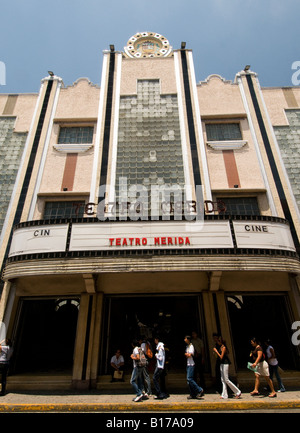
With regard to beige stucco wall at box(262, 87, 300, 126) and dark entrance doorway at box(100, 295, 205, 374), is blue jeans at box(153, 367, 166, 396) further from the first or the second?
beige stucco wall at box(262, 87, 300, 126)

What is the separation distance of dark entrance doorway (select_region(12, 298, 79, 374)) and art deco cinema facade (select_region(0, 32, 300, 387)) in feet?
0.18

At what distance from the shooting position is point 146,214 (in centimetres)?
1172

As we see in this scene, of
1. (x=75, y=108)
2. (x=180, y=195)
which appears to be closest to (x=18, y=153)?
(x=75, y=108)

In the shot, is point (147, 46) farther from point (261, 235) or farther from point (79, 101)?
point (261, 235)

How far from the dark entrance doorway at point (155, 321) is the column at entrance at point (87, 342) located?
84 cm

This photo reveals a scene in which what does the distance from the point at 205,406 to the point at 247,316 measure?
5.54m

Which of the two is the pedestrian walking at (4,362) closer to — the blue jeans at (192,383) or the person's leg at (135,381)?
the person's leg at (135,381)

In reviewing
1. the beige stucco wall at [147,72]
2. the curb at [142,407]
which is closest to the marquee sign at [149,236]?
the curb at [142,407]

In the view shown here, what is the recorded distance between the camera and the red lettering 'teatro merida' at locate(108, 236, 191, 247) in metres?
9.05

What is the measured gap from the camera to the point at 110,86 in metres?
15.6

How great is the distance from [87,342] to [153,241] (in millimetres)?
4776

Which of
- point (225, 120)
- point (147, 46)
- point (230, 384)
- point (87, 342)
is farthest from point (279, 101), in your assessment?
point (87, 342)

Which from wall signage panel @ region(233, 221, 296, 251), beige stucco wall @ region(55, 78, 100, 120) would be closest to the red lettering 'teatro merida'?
wall signage panel @ region(233, 221, 296, 251)
